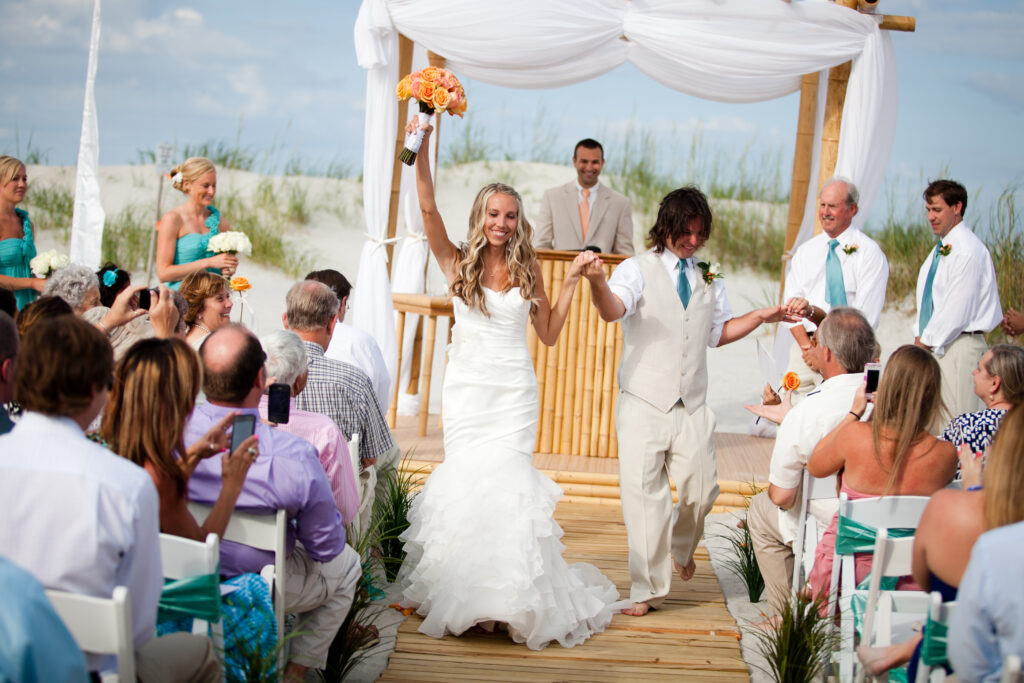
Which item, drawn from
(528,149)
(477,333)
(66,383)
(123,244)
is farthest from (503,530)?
(528,149)

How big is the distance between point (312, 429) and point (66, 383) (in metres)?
1.27

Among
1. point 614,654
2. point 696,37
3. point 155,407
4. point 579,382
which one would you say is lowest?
point 614,654

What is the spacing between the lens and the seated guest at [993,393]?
3.53m

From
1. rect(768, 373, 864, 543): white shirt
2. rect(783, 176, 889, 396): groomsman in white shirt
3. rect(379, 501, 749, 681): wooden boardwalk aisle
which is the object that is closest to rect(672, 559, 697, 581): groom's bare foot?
rect(379, 501, 749, 681): wooden boardwalk aisle

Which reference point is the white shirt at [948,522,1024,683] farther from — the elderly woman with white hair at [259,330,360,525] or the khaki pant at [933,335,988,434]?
the khaki pant at [933,335,988,434]

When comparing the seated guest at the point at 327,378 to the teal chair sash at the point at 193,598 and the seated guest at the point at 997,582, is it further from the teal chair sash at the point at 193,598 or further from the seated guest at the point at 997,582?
the seated guest at the point at 997,582

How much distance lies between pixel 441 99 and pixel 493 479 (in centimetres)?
153

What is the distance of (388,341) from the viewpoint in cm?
726

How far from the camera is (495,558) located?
3846 mm

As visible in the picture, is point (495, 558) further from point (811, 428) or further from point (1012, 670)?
point (1012, 670)

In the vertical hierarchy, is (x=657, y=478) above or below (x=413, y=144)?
below

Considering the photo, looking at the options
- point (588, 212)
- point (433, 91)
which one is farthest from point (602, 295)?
point (588, 212)

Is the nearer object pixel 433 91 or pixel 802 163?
pixel 433 91

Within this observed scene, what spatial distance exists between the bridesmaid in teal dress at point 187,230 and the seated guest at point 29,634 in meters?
3.84
